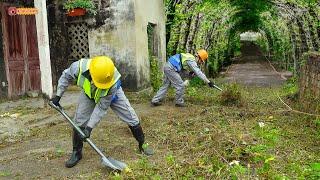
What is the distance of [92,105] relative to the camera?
6.59 meters

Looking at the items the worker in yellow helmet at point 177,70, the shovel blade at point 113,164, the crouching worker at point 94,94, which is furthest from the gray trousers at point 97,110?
the worker in yellow helmet at point 177,70

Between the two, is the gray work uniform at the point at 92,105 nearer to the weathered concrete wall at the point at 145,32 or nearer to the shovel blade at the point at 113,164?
the shovel blade at the point at 113,164

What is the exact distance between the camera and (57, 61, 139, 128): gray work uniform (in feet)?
20.4

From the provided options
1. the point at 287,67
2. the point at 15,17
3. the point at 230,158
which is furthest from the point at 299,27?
the point at 230,158

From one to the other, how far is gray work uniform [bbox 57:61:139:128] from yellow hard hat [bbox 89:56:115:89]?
19 centimetres

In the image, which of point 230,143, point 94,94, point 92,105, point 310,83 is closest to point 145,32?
point 310,83

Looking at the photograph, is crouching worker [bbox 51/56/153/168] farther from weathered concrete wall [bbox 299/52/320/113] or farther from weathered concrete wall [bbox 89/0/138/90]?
weathered concrete wall [bbox 89/0/138/90]

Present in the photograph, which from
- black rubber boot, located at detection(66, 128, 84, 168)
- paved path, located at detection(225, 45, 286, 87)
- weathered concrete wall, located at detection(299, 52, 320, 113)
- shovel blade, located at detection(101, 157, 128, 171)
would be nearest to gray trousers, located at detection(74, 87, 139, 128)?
black rubber boot, located at detection(66, 128, 84, 168)

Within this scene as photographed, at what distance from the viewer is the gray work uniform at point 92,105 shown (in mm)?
6223

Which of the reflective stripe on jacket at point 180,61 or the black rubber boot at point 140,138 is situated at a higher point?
the reflective stripe on jacket at point 180,61

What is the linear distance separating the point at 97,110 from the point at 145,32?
25.0 feet

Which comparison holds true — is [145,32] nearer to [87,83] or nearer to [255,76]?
[87,83]

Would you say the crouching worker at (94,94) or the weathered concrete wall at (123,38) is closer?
the crouching worker at (94,94)

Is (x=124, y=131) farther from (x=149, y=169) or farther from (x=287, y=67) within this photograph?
(x=287, y=67)
